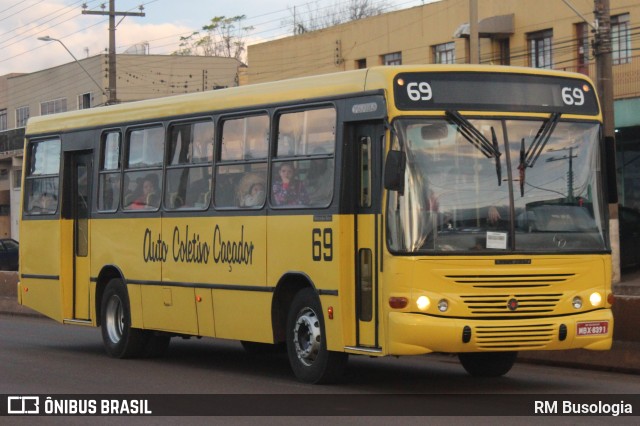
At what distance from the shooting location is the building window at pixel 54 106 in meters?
65.7

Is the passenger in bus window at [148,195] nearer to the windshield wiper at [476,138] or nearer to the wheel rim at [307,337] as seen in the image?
the wheel rim at [307,337]

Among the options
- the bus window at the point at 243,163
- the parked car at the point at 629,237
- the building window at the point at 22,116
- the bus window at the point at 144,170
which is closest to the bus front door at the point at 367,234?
the bus window at the point at 243,163

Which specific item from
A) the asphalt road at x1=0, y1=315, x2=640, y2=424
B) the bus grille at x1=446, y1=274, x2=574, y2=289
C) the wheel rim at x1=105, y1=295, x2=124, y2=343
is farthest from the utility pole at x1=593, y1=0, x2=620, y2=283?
the bus grille at x1=446, y1=274, x2=574, y2=289

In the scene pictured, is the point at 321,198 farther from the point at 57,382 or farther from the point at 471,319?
the point at 57,382

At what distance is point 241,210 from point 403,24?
32.1 metres

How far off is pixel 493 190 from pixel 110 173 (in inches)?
265

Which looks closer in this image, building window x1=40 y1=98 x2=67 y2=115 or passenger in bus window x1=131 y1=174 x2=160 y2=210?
passenger in bus window x1=131 y1=174 x2=160 y2=210

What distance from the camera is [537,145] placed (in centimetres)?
1272

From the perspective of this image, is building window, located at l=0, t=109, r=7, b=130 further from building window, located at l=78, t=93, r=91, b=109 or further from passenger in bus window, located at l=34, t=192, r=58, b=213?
passenger in bus window, located at l=34, t=192, r=58, b=213

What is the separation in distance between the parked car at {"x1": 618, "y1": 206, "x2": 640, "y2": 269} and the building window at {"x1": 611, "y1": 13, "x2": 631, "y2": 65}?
4.40 m

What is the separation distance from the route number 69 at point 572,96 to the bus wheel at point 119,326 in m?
6.59

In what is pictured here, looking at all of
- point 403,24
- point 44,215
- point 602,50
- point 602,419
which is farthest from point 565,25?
point 602,419

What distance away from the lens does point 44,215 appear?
18688 mm

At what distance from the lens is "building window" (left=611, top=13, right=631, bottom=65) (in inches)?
1459
